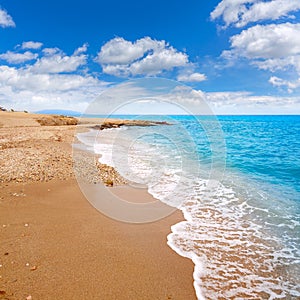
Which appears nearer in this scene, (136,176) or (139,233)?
(139,233)

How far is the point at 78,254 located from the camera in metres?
4.67

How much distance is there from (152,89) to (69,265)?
17.3ft

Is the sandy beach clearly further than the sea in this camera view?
No

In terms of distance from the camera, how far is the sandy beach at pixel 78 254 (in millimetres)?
3781

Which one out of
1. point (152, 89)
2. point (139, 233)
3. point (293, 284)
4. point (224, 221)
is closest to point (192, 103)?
point (152, 89)

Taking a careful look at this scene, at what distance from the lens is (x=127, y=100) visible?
768 cm

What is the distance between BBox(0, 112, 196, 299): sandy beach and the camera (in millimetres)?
3781

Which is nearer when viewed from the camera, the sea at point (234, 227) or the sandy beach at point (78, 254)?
the sandy beach at point (78, 254)

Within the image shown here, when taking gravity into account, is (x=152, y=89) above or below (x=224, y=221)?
above

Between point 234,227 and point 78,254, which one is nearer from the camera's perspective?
point 78,254

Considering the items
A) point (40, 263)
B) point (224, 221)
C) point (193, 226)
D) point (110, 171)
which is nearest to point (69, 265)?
point (40, 263)

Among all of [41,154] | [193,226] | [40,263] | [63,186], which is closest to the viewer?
[40,263]

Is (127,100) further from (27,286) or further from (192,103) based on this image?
(27,286)

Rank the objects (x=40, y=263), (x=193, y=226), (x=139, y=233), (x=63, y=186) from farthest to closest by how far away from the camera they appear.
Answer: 1. (x=63, y=186)
2. (x=193, y=226)
3. (x=139, y=233)
4. (x=40, y=263)
